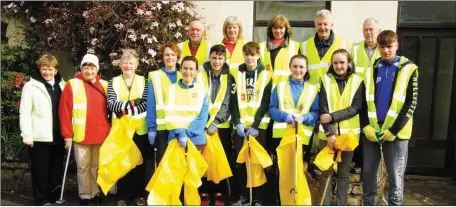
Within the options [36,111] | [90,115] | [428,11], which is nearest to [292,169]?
[90,115]

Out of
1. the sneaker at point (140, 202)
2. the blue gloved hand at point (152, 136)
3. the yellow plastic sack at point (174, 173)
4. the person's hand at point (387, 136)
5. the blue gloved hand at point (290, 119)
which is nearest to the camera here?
the person's hand at point (387, 136)

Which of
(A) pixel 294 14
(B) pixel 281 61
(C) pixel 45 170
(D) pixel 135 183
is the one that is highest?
(A) pixel 294 14

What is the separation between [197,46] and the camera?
5.50m

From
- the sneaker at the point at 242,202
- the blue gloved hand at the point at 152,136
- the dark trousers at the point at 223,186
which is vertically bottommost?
the sneaker at the point at 242,202

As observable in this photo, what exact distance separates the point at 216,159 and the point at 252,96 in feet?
2.63

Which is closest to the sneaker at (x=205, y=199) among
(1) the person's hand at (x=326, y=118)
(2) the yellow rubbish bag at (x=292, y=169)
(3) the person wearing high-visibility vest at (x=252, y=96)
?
(3) the person wearing high-visibility vest at (x=252, y=96)

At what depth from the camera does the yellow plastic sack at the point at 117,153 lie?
16.2 ft

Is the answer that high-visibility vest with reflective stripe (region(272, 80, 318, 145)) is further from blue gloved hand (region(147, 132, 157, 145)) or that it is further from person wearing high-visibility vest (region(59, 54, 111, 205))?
person wearing high-visibility vest (region(59, 54, 111, 205))

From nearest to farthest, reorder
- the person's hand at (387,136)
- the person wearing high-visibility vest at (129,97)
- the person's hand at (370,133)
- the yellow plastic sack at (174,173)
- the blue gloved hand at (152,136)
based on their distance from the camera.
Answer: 1. the person's hand at (387,136)
2. the person's hand at (370,133)
3. the yellow plastic sack at (174,173)
4. the blue gloved hand at (152,136)
5. the person wearing high-visibility vest at (129,97)

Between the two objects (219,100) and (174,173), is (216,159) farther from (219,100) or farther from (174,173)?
(219,100)

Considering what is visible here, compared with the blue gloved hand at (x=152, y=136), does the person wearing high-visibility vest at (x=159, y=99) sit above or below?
above

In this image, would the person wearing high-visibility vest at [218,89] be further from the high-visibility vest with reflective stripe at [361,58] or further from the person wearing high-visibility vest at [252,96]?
the high-visibility vest with reflective stripe at [361,58]

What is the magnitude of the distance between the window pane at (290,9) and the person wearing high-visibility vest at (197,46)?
1891mm

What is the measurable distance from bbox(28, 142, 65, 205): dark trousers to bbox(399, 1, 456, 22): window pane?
516 cm
